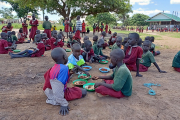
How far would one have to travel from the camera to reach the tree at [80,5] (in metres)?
11.9

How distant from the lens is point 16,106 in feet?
7.63

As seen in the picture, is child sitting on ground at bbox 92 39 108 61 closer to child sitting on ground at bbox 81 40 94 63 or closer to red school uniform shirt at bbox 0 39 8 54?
child sitting on ground at bbox 81 40 94 63

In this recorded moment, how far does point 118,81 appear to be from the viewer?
2.35 metres

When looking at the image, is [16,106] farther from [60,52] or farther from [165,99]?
[165,99]

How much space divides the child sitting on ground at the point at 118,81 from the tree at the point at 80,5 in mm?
10197

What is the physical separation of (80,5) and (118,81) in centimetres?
1116

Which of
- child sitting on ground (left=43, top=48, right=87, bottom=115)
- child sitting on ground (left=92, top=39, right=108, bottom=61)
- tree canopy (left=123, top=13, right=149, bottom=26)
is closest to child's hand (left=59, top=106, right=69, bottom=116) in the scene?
child sitting on ground (left=43, top=48, right=87, bottom=115)

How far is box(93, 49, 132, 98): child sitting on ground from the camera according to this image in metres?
2.34

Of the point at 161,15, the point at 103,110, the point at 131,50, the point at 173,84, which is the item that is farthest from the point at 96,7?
the point at 161,15

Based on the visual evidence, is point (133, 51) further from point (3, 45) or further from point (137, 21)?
point (137, 21)

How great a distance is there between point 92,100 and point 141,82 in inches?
61.8

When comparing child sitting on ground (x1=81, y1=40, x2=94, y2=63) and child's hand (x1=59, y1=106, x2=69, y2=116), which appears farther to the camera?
child sitting on ground (x1=81, y1=40, x2=94, y2=63)

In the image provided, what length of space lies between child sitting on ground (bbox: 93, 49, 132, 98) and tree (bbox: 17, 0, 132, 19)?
10.2 m

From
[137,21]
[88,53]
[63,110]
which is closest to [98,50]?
[88,53]
